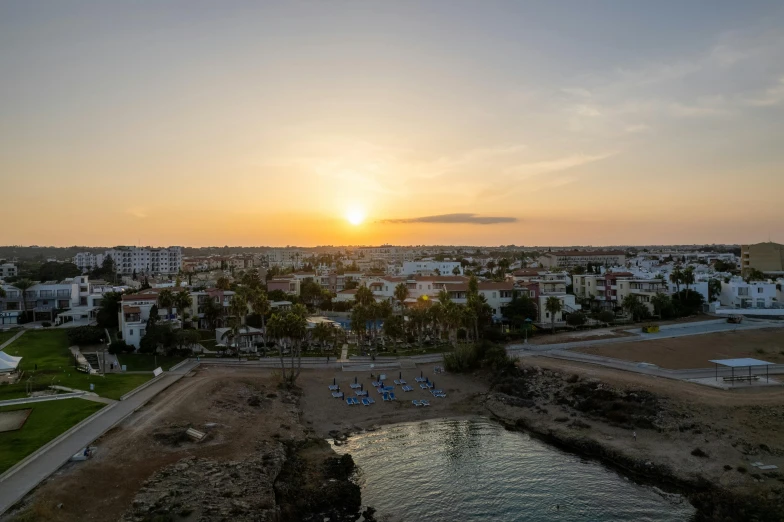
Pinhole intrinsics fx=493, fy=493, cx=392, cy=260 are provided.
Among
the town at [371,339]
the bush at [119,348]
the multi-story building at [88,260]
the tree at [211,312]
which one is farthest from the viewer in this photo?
the multi-story building at [88,260]

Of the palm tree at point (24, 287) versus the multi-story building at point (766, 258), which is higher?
the multi-story building at point (766, 258)

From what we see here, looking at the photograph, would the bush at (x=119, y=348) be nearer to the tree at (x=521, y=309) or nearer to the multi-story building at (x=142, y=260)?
the tree at (x=521, y=309)

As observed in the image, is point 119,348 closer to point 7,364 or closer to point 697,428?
point 7,364

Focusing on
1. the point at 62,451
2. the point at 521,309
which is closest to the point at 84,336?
the point at 62,451

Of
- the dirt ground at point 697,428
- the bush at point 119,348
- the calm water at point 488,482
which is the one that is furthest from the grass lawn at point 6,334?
the dirt ground at point 697,428

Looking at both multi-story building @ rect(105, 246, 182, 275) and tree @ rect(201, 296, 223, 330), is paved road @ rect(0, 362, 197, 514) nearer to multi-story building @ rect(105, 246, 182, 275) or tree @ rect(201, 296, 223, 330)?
tree @ rect(201, 296, 223, 330)

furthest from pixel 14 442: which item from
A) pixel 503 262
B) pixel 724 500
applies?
pixel 503 262

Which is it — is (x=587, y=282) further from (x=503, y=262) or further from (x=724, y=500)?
(x=724, y=500)

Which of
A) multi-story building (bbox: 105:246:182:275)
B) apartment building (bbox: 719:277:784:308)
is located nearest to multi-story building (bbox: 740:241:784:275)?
apartment building (bbox: 719:277:784:308)
